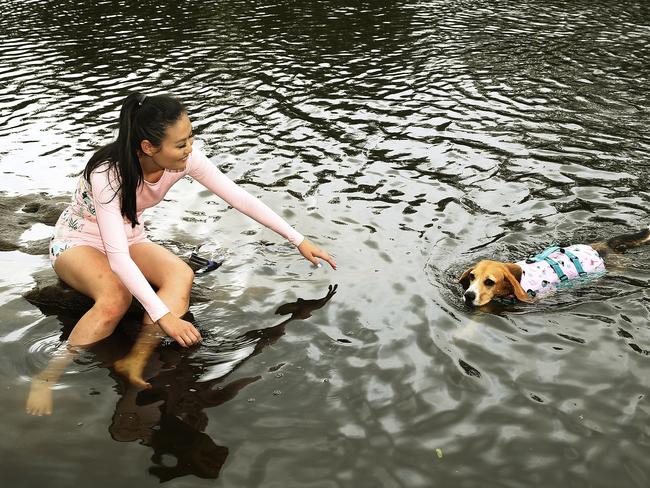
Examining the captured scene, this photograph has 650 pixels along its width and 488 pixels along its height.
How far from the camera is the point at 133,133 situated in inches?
219

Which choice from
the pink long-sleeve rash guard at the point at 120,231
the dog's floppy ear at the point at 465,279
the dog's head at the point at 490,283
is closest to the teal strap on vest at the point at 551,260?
the dog's head at the point at 490,283

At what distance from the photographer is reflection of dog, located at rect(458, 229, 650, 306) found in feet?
21.8

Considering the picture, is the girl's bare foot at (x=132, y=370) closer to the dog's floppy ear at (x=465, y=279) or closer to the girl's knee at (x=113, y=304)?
the girl's knee at (x=113, y=304)

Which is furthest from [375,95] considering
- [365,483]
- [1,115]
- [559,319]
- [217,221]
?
[365,483]

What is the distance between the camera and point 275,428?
5.03 meters

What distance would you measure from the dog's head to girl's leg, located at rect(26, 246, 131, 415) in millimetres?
3127

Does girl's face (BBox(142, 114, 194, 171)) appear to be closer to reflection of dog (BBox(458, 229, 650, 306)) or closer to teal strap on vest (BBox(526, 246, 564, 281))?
reflection of dog (BBox(458, 229, 650, 306))

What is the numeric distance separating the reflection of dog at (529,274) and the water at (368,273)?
7.4 inches

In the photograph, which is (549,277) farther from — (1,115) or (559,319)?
(1,115)

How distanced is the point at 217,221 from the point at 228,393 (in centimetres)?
376

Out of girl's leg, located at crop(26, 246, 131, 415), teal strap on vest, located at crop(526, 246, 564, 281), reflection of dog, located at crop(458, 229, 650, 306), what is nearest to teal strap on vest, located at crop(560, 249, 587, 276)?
reflection of dog, located at crop(458, 229, 650, 306)

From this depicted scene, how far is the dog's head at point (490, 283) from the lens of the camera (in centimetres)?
662

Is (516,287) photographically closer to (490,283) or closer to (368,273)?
(490,283)

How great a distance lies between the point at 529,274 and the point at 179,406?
3593 millimetres
